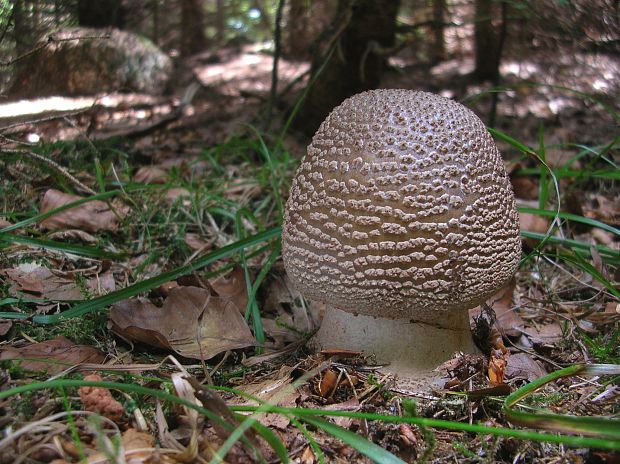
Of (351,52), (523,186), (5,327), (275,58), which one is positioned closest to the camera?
(5,327)

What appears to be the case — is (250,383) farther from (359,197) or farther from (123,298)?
(359,197)

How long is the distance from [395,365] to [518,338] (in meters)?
0.79

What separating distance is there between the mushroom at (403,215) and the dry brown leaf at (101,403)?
35.9 inches

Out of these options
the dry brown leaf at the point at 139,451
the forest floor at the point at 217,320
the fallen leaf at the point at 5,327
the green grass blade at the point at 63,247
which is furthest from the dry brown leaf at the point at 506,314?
the fallen leaf at the point at 5,327

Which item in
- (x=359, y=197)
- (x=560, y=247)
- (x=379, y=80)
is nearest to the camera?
(x=359, y=197)

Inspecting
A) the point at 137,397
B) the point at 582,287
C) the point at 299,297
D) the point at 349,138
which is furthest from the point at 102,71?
the point at 582,287

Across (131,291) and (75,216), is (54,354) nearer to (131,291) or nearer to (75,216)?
(131,291)

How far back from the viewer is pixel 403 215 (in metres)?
→ 2.18

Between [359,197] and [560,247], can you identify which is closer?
[359,197]

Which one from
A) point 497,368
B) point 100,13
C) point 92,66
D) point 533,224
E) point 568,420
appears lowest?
point 533,224

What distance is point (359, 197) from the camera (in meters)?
2.23

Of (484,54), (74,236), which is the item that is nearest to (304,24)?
(484,54)

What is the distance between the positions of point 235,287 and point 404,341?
1.04 metres

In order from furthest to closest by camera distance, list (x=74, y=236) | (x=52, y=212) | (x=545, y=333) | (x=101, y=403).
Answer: (x=74, y=236) → (x=545, y=333) → (x=52, y=212) → (x=101, y=403)
